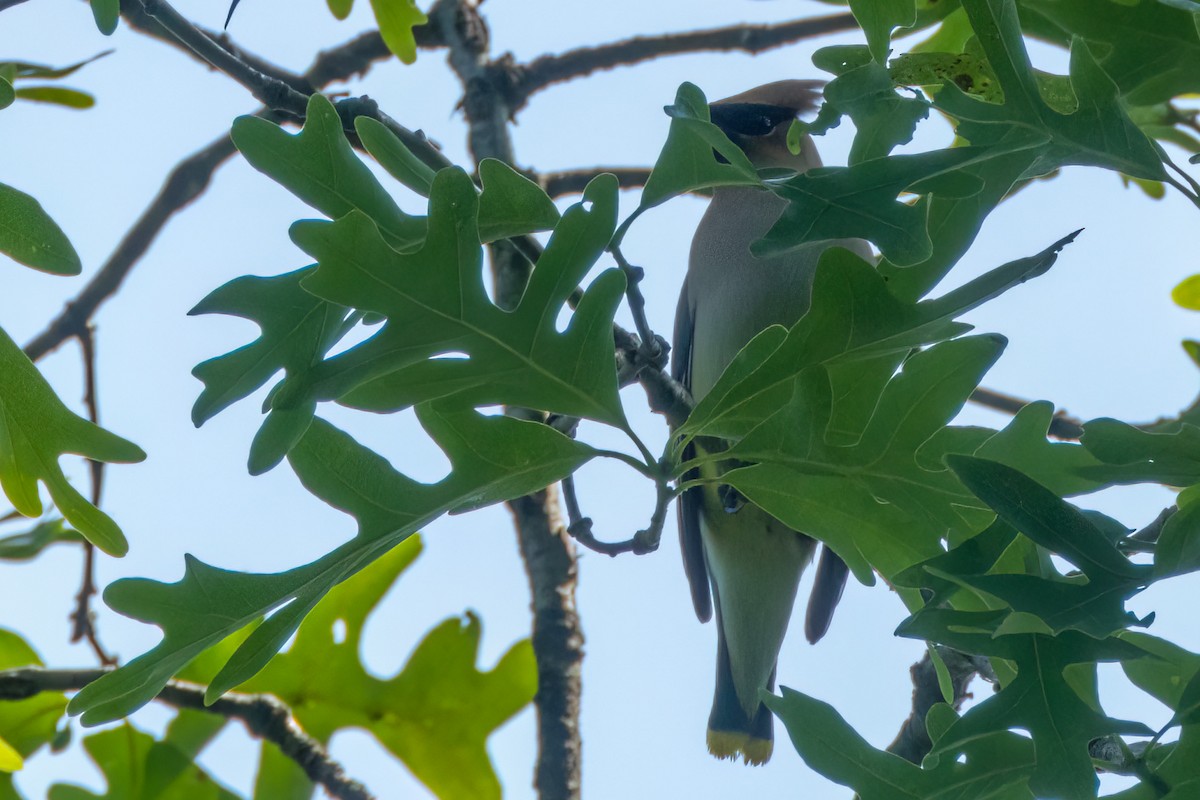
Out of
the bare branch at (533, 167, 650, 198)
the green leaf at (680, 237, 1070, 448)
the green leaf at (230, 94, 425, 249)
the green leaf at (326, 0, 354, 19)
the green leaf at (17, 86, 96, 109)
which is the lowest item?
the green leaf at (680, 237, 1070, 448)

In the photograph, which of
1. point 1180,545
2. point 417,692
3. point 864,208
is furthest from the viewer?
point 417,692

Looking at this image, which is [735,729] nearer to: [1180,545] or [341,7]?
[341,7]

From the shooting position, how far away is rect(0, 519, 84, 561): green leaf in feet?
9.16

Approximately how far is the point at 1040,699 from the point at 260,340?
3.11 feet

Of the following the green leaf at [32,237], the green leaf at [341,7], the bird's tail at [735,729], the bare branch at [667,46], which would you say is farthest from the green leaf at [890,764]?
the bare branch at [667,46]

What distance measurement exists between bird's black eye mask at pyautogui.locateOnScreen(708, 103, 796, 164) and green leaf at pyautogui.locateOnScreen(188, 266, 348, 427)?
2.66 metres

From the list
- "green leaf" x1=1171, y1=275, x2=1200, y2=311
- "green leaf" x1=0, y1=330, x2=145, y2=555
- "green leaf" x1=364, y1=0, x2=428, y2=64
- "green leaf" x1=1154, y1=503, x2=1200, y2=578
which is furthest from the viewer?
"green leaf" x1=364, y1=0, x2=428, y2=64

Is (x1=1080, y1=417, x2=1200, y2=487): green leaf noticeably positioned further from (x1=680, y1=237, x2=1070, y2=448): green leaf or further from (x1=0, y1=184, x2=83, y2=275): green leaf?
(x1=0, y1=184, x2=83, y2=275): green leaf

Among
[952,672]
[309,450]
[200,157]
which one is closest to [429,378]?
[309,450]

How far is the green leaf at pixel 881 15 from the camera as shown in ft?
5.19

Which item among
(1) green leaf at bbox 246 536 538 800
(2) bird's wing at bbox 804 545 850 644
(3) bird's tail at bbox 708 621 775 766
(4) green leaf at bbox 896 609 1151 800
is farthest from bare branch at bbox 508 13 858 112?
(4) green leaf at bbox 896 609 1151 800

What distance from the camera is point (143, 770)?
2709mm

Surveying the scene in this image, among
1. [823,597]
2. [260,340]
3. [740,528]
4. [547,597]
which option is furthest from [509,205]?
→ [823,597]

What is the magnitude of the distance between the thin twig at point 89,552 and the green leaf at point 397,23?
101cm
